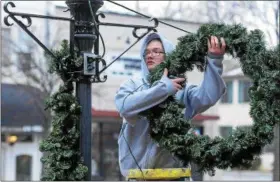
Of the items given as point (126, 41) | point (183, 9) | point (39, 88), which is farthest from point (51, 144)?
point (183, 9)

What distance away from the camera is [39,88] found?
18.9 meters

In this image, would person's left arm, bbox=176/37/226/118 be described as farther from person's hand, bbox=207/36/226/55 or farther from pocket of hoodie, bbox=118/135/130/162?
pocket of hoodie, bbox=118/135/130/162

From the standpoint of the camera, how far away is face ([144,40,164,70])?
12.3 ft

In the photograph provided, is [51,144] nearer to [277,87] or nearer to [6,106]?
[277,87]

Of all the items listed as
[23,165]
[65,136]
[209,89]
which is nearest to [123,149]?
[65,136]

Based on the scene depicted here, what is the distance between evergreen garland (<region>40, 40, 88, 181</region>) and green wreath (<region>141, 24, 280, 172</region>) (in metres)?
0.74

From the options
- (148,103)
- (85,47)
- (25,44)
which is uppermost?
(25,44)

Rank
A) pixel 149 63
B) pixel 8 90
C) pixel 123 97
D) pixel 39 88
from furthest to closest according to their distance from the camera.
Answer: pixel 8 90 → pixel 39 88 → pixel 149 63 → pixel 123 97

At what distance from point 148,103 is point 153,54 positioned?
0.50 m

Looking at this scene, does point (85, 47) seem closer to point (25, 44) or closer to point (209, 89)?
point (209, 89)

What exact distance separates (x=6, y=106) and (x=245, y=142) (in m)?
18.2

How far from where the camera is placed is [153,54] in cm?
377

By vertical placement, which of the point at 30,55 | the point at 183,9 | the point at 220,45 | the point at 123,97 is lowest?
the point at 123,97

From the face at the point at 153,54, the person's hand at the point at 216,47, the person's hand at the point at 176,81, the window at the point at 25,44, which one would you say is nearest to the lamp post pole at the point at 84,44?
the face at the point at 153,54
